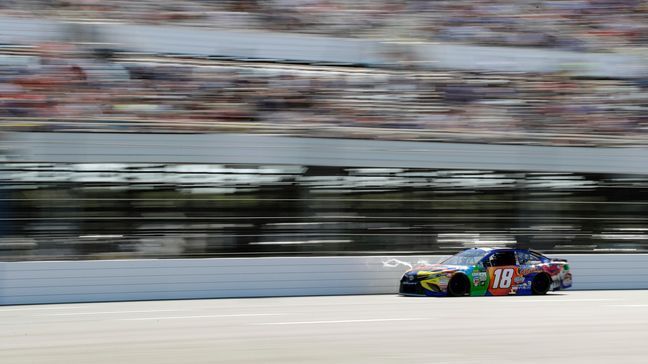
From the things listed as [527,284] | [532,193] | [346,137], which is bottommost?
[527,284]

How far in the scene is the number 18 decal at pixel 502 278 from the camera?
16781mm

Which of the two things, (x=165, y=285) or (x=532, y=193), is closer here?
(x=165, y=285)

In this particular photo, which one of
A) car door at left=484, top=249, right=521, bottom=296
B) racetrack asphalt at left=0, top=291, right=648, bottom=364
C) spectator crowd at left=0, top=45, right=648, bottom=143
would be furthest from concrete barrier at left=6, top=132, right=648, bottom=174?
racetrack asphalt at left=0, top=291, right=648, bottom=364

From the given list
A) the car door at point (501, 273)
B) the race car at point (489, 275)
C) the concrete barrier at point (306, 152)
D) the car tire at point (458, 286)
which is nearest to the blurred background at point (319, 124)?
the concrete barrier at point (306, 152)

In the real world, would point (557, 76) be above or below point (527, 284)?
Answer: above

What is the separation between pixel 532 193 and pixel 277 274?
20.9ft

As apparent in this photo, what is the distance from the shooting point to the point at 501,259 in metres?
17.0

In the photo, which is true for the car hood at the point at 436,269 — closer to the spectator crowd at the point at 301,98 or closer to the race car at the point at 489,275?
the race car at the point at 489,275

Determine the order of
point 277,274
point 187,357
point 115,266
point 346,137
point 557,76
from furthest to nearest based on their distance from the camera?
1. point 557,76
2. point 346,137
3. point 277,274
4. point 115,266
5. point 187,357

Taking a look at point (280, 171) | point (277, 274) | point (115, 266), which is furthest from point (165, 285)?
point (280, 171)

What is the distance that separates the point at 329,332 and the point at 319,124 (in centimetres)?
886

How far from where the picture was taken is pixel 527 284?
17109mm

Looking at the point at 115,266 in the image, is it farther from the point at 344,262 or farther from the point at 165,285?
the point at 344,262

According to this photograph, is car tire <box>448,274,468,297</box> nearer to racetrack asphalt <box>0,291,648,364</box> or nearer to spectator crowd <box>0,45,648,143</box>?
racetrack asphalt <box>0,291,648,364</box>
